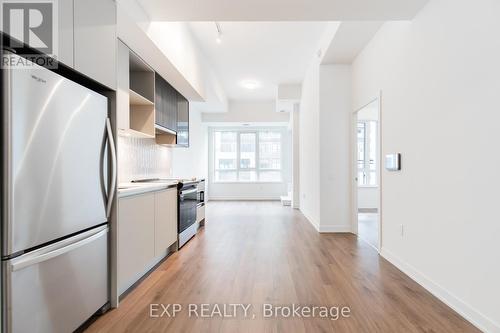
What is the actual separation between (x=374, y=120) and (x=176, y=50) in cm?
625

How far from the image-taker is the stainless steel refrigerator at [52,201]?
1.28 meters

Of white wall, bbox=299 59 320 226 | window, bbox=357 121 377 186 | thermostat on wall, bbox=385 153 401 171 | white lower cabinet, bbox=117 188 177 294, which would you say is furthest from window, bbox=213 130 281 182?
thermostat on wall, bbox=385 153 401 171

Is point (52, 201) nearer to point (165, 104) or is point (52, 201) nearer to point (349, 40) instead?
point (165, 104)

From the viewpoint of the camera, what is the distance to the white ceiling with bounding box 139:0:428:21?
8.20 ft

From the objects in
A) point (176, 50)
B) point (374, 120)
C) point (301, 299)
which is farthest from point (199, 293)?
point (374, 120)

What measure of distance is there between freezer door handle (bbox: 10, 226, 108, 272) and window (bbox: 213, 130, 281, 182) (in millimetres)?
7853

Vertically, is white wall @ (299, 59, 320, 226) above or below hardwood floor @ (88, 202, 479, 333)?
above

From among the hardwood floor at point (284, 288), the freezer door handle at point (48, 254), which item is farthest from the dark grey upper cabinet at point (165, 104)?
the freezer door handle at point (48, 254)

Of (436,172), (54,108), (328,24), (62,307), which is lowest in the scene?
(62,307)

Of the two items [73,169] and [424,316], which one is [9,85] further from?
[424,316]

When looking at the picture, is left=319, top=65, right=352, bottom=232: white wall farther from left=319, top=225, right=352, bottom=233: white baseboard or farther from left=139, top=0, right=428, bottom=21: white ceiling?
left=139, top=0, right=428, bottom=21: white ceiling

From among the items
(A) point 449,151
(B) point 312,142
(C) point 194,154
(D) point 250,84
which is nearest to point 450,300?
(A) point 449,151

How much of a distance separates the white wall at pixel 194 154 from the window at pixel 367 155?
4681 millimetres

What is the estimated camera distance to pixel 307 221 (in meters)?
5.58
